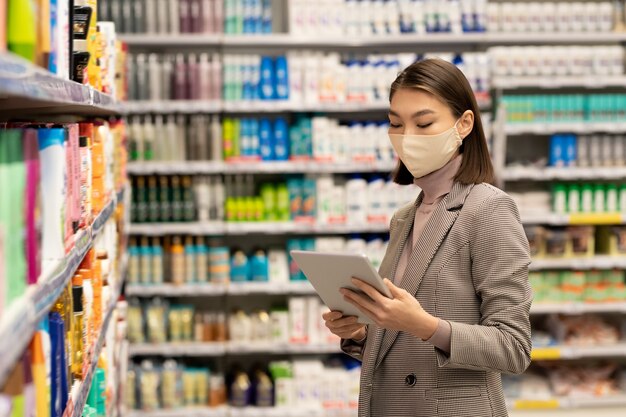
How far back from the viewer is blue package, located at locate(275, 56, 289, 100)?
5543mm

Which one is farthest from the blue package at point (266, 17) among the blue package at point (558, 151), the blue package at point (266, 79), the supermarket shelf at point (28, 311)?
the supermarket shelf at point (28, 311)

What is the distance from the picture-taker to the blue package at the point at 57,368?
1737 millimetres

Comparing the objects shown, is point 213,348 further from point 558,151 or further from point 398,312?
point 398,312

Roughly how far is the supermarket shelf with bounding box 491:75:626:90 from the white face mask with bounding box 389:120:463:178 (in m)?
3.37

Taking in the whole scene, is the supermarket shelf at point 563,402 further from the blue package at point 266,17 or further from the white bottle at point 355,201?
the blue package at point 266,17

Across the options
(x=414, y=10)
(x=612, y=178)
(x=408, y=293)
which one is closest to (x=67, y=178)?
(x=408, y=293)

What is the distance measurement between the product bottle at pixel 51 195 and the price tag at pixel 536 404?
452 centimetres

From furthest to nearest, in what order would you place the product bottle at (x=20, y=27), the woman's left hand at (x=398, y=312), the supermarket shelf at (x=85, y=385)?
1. the woman's left hand at (x=398, y=312)
2. the supermarket shelf at (x=85, y=385)
3. the product bottle at (x=20, y=27)

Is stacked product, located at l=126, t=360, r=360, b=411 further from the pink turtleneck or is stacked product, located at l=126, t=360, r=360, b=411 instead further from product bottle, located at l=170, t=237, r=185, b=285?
the pink turtleneck

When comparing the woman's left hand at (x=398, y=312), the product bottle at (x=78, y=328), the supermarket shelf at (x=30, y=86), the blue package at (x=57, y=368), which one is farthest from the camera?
the product bottle at (x=78, y=328)

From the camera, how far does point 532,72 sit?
5.63 m

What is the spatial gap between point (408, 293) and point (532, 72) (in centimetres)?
385

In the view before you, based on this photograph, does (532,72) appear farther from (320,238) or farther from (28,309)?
(28,309)

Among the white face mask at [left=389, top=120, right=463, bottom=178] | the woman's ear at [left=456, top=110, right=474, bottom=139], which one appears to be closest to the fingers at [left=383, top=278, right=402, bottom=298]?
the white face mask at [left=389, top=120, right=463, bottom=178]
